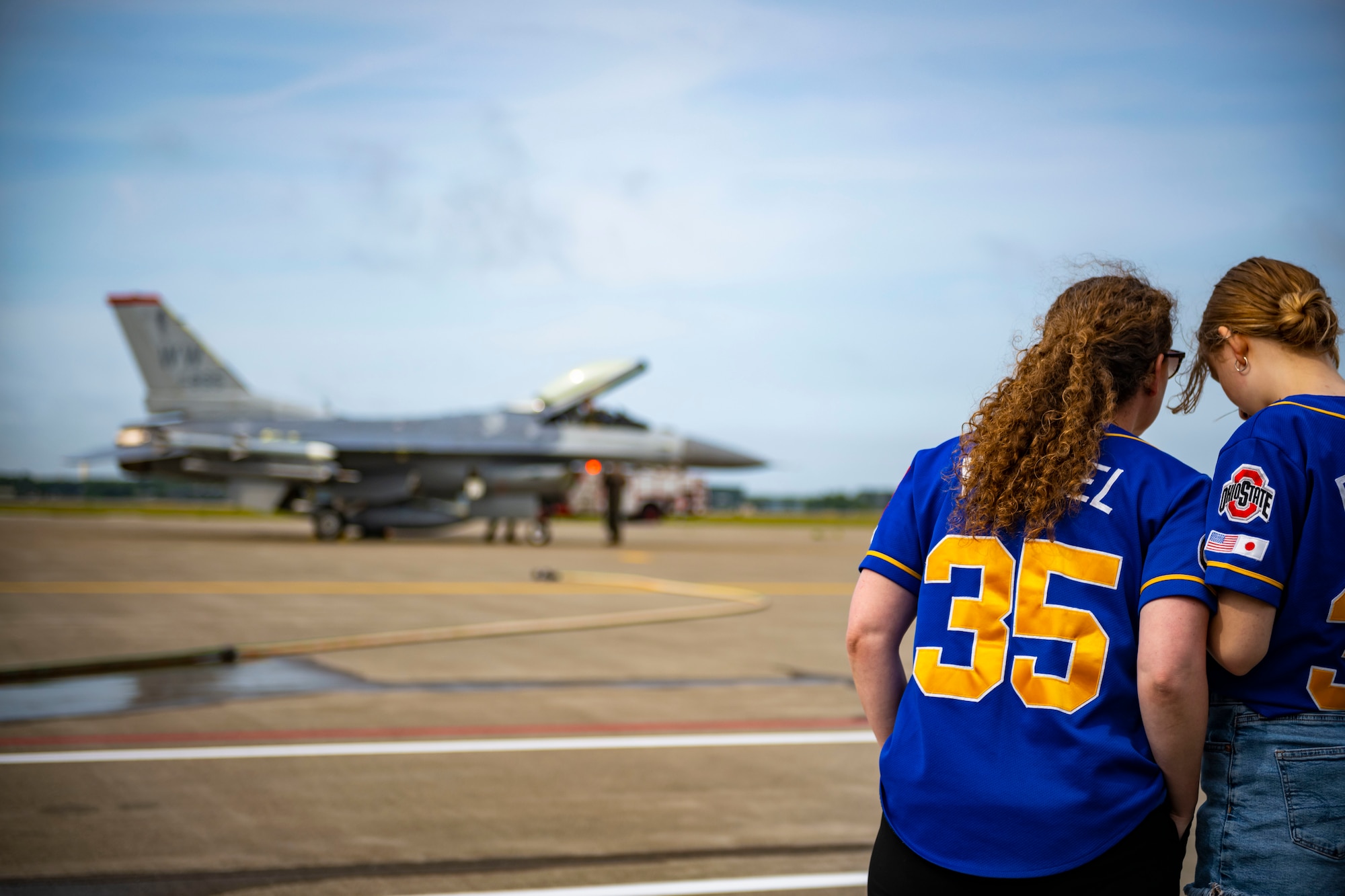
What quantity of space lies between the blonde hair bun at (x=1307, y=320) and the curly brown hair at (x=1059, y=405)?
0.22m

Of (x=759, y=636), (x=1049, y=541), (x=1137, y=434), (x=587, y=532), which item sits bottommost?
(x=587, y=532)

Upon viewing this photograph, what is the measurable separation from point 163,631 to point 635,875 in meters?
7.58

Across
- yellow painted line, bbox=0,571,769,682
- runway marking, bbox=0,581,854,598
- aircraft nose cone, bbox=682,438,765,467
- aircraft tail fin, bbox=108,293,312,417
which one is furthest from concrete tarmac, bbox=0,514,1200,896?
aircraft tail fin, bbox=108,293,312,417

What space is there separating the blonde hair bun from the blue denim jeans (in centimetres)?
70

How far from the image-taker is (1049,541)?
1.86 metres

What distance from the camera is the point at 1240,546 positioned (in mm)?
1811

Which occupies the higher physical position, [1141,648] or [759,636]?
[1141,648]

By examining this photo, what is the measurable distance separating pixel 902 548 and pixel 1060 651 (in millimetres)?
336

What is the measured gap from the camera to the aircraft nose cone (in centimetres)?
2850

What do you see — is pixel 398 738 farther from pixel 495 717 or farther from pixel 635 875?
pixel 635 875

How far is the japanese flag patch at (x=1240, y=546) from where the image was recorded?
71.2 inches

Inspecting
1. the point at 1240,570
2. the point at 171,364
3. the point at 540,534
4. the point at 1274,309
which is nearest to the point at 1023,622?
the point at 1240,570

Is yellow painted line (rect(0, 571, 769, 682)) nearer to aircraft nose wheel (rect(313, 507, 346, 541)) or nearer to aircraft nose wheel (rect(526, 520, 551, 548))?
aircraft nose wheel (rect(526, 520, 551, 548))

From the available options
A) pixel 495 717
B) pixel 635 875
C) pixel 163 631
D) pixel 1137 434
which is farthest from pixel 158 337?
pixel 1137 434
